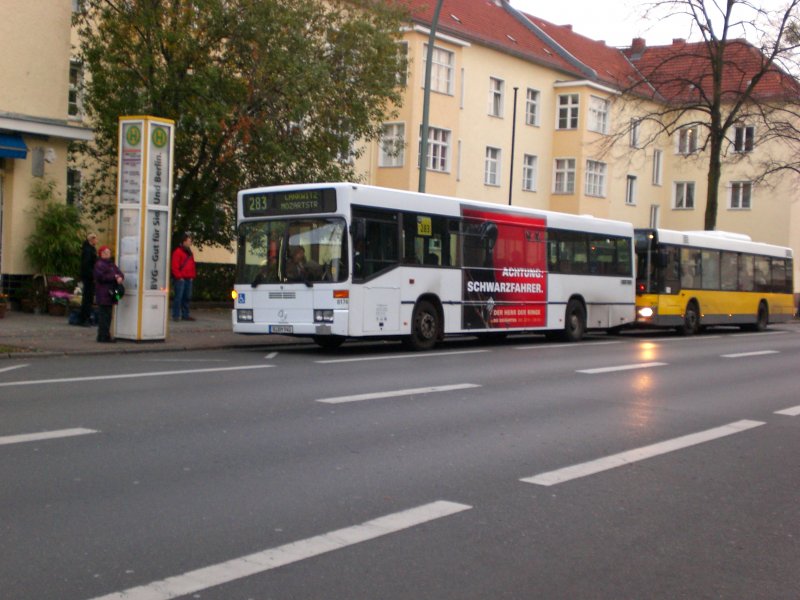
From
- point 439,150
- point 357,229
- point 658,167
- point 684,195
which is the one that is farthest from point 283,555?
point 684,195

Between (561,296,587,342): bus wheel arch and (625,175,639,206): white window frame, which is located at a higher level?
(625,175,639,206): white window frame

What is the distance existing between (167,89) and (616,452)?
17.7 m

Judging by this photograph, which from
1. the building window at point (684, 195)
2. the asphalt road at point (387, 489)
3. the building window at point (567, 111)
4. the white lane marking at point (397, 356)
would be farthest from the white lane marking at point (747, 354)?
the building window at point (684, 195)

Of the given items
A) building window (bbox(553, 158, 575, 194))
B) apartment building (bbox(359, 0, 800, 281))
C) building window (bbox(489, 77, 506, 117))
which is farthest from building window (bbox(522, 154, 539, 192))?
building window (bbox(489, 77, 506, 117))

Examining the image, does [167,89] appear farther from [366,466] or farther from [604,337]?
[366,466]

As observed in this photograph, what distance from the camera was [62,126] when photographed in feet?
79.1

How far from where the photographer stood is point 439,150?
44.9 meters

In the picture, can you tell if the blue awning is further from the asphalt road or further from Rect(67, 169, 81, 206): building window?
→ the asphalt road

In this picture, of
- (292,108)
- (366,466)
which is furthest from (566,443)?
(292,108)

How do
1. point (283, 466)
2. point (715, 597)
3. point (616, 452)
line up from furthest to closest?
point (616, 452) → point (283, 466) → point (715, 597)

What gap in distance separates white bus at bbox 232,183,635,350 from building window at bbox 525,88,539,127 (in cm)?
2949

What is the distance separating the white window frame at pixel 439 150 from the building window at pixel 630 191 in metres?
17.8

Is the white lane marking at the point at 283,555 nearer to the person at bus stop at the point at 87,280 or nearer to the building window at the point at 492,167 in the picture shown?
the person at bus stop at the point at 87,280

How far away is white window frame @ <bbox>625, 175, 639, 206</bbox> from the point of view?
196 ft
